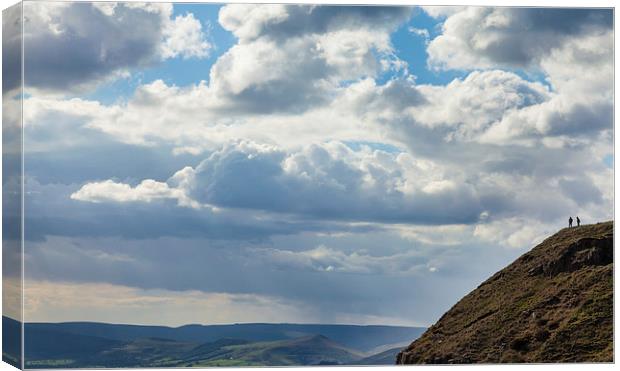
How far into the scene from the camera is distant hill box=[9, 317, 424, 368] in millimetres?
49719

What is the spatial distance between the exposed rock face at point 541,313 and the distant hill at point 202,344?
2.27m

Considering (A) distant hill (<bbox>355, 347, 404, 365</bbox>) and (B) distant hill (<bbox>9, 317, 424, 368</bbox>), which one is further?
(A) distant hill (<bbox>355, 347, 404, 365</bbox>)

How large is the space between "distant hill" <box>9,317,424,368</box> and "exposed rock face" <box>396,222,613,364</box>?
7.46 ft

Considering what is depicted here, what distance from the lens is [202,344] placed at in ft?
172

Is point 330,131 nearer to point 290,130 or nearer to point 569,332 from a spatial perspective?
point 290,130

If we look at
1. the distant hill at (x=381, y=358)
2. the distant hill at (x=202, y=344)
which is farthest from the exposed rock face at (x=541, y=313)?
the distant hill at (x=202, y=344)

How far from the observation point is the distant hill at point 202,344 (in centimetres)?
4972

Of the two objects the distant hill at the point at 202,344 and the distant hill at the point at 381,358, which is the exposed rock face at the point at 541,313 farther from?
the distant hill at the point at 202,344

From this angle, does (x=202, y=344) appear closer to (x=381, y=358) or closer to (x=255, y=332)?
(x=255, y=332)

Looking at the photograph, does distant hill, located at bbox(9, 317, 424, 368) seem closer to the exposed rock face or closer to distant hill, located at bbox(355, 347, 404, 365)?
distant hill, located at bbox(355, 347, 404, 365)

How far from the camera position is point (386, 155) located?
53844 millimetres

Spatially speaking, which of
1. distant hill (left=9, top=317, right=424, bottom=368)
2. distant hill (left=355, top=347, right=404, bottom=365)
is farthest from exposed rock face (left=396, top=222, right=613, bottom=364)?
→ distant hill (left=9, top=317, right=424, bottom=368)

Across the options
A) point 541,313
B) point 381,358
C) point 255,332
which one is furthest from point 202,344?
point 541,313

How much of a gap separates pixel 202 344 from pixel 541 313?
14.9 meters
